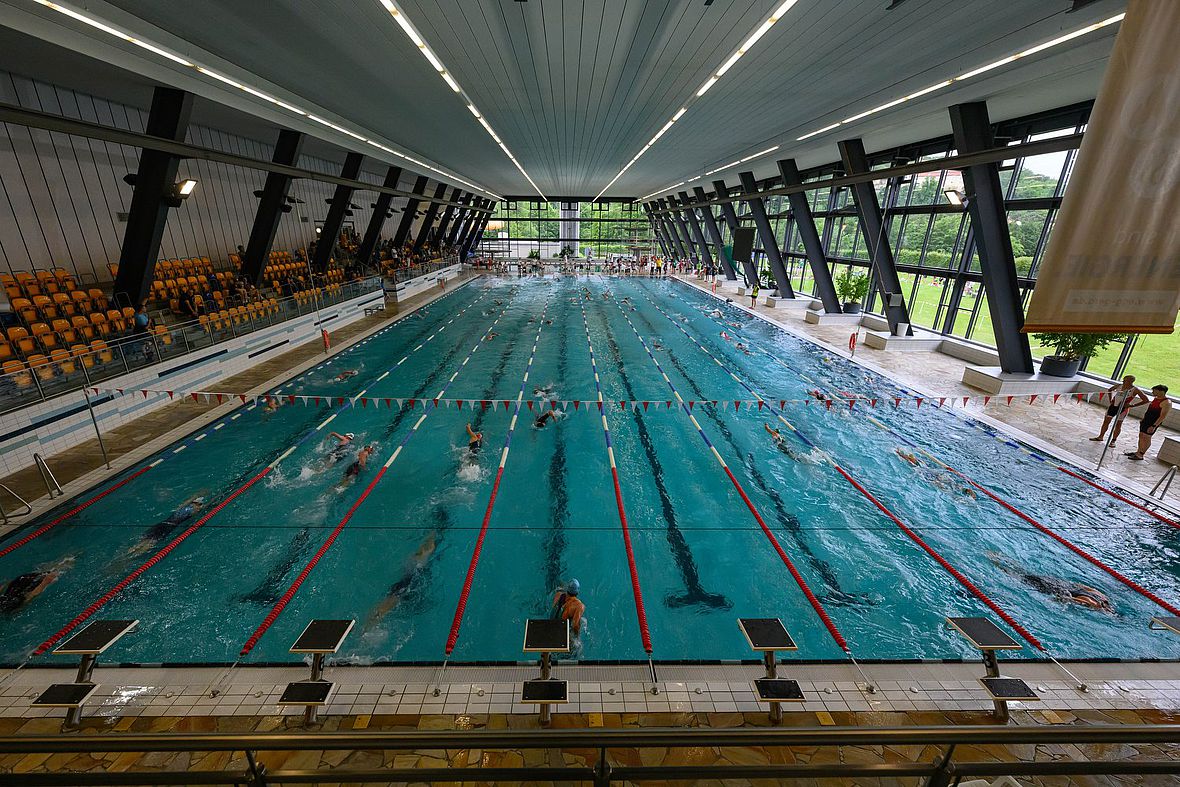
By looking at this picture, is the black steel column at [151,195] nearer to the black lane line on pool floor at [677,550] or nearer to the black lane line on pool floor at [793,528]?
the black lane line on pool floor at [677,550]

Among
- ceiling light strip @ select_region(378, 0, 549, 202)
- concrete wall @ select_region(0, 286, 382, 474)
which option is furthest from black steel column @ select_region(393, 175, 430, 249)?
concrete wall @ select_region(0, 286, 382, 474)

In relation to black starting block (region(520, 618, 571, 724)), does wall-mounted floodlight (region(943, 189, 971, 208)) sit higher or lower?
higher

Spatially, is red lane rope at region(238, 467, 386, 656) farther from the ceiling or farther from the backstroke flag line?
the ceiling

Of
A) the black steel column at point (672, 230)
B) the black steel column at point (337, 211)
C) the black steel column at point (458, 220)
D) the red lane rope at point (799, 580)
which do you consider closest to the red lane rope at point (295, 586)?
the red lane rope at point (799, 580)

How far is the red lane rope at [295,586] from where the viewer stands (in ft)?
13.7

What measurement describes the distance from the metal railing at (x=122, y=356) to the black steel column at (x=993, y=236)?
15132 millimetres

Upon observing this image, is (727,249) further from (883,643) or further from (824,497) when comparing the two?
(883,643)

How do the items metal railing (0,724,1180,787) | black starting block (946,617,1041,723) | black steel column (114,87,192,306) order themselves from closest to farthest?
1. metal railing (0,724,1180,787)
2. black starting block (946,617,1041,723)
3. black steel column (114,87,192,306)

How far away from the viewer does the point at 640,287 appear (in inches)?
1067

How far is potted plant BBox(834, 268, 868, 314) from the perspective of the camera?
1583 centimetres

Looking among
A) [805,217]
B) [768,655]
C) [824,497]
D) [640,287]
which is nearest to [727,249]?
[640,287]

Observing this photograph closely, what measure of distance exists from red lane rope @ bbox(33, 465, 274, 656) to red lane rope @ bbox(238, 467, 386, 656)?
1.53 m

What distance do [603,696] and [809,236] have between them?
16.2m

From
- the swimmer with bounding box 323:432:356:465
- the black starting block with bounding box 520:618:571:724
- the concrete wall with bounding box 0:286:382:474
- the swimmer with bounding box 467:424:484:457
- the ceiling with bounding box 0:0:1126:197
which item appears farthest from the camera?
the swimmer with bounding box 467:424:484:457
